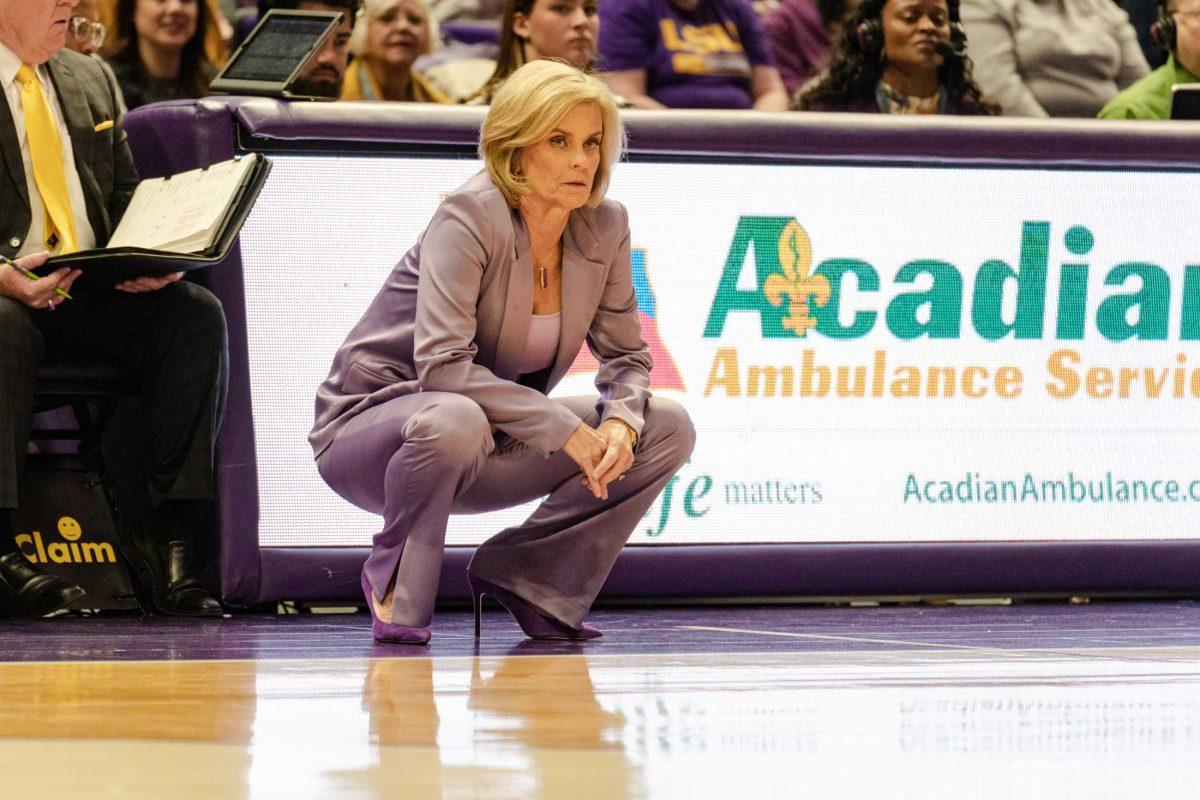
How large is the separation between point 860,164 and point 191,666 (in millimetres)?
1856

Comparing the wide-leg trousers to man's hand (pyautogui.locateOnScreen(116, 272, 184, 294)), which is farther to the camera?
man's hand (pyautogui.locateOnScreen(116, 272, 184, 294))

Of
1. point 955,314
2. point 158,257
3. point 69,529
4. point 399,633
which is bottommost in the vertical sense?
point 69,529

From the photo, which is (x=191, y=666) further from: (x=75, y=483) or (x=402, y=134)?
(x=402, y=134)

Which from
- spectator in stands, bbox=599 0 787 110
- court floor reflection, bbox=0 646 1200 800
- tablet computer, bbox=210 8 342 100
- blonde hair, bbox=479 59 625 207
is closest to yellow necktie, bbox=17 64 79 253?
tablet computer, bbox=210 8 342 100

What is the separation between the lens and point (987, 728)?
1.71 metres

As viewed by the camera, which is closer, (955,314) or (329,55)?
(955,314)

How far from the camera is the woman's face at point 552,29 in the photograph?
14.9ft

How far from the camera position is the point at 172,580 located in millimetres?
3297

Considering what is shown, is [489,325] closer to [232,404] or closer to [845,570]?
[232,404]

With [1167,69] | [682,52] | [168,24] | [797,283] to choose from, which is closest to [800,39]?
[682,52]

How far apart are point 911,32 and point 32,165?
266cm

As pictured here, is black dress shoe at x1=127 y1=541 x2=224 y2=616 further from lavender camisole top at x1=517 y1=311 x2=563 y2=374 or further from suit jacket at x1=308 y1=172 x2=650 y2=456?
lavender camisole top at x1=517 y1=311 x2=563 y2=374

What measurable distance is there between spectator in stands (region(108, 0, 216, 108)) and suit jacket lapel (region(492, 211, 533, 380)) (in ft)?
6.57

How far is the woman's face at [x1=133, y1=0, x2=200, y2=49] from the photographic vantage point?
4539mm
